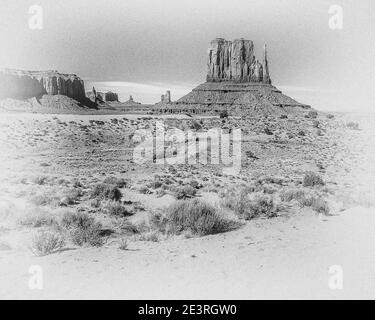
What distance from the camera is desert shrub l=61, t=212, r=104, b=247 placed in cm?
889

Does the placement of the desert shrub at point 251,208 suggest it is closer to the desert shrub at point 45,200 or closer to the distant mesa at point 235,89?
the desert shrub at point 45,200

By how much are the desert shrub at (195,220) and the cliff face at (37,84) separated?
328 ft

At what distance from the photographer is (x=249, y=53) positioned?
137 m

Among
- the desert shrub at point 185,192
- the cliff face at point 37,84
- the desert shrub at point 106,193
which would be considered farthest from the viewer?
the cliff face at point 37,84

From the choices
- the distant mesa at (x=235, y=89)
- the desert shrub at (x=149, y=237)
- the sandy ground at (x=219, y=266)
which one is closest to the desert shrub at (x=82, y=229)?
the sandy ground at (x=219, y=266)

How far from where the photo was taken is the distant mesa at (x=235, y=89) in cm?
10006

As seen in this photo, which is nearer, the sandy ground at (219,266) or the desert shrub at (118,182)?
the sandy ground at (219,266)

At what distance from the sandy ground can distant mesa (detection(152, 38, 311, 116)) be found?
274 feet

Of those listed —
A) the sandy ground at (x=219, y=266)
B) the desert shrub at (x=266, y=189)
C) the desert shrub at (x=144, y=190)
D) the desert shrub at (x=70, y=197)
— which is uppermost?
the desert shrub at (x=70, y=197)

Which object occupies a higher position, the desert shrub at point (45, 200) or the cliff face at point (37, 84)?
the cliff face at point (37, 84)

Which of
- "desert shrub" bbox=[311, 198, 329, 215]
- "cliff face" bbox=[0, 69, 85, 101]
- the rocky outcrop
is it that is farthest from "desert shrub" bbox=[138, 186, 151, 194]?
the rocky outcrop

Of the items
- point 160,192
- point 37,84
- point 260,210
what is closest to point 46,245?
point 260,210
